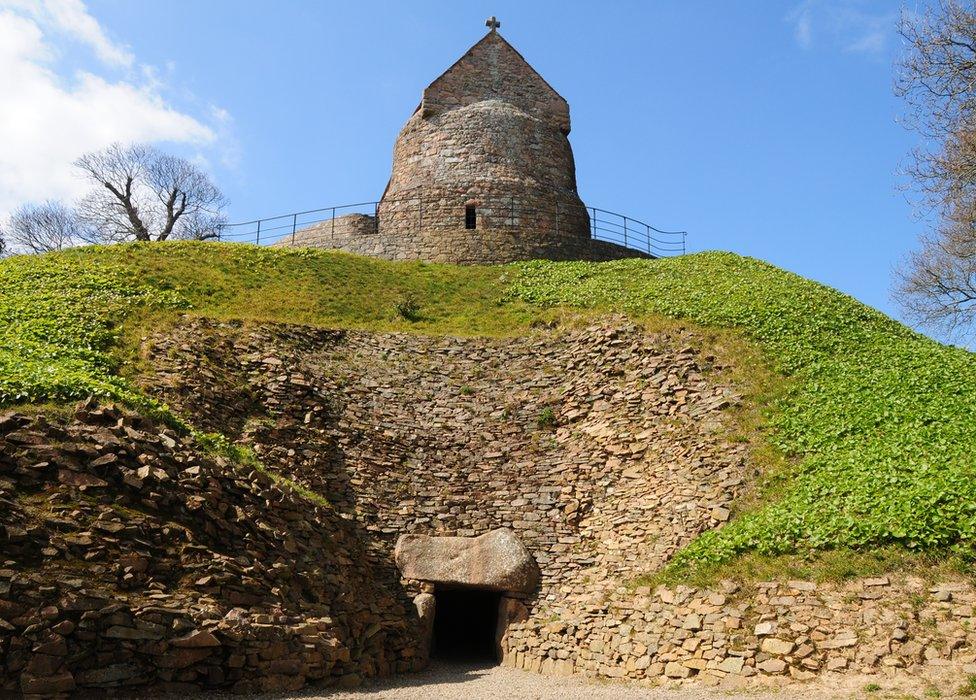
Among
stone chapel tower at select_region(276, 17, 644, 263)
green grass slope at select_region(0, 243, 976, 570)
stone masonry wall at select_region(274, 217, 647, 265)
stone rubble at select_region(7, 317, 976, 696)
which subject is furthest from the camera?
stone chapel tower at select_region(276, 17, 644, 263)

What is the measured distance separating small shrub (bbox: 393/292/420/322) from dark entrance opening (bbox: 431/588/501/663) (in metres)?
8.09

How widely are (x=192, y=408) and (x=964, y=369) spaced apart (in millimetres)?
15729

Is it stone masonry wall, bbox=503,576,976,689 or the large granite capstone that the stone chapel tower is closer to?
the large granite capstone

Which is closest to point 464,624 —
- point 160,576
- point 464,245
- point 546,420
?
point 546,420

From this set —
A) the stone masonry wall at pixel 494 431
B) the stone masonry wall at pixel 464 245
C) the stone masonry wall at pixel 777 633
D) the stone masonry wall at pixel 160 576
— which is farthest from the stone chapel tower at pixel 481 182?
the stone masonry wall at pixel 777 633

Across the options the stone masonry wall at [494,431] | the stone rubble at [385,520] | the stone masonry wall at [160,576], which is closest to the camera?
the stone masonry wall at [160,576]

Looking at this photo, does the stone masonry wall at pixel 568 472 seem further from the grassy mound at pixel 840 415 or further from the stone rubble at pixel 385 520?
the grassy mound at pixel 840 415

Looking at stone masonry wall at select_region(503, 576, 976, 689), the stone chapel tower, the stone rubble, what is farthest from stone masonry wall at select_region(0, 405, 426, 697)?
the stone chapel tower

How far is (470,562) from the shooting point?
51.3ft

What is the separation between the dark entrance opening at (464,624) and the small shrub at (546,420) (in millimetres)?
3855

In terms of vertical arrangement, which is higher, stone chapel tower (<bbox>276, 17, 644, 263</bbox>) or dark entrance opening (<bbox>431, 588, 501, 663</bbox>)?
stone chapel tower (<bbox>276, 17, 644, 263</bbox>)

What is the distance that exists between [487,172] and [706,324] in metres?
13.0

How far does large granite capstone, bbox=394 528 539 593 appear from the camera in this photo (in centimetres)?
1544

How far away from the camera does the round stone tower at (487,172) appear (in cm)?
2920
